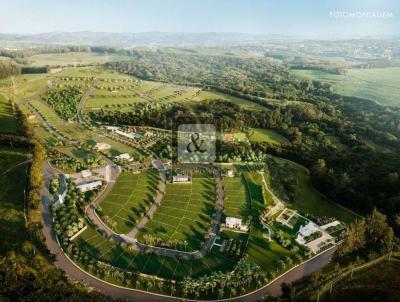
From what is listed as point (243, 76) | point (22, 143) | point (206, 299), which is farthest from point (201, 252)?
point (243, 76)

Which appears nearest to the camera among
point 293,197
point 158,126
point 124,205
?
point 124,205

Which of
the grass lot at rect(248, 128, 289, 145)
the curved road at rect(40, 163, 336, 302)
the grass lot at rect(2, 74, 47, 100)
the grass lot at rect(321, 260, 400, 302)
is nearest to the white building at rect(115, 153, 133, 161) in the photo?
the curved road at rect(40, 163, 336, 302)

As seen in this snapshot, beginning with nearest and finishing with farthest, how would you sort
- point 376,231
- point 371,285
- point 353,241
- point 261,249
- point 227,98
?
1. point 371,285
2. point 353,241
3. point 261,249
4. point 376,231
5. point 227,98

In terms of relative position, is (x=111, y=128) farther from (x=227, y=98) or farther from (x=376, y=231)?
(x=376, y=231)

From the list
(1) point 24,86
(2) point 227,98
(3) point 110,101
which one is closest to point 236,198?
(3) point 110,101

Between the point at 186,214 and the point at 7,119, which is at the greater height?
the point at 7,119

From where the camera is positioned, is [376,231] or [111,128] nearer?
[376,231]

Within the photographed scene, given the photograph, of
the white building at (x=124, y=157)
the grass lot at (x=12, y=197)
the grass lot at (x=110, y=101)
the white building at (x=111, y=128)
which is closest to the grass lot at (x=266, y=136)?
the white building at (x=124, y=157)

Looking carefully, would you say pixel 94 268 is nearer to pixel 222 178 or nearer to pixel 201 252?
pixel 201 252

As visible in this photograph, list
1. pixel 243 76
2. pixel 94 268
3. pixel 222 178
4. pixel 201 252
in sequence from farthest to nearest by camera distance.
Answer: pixel 243 76 < pixel 222 178 < pixel 201 252 < pixel 94 268
